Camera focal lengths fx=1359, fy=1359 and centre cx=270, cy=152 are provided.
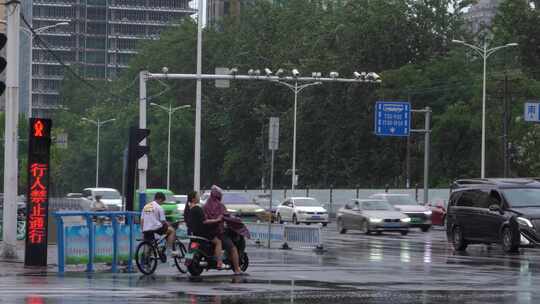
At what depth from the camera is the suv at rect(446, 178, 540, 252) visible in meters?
33.2

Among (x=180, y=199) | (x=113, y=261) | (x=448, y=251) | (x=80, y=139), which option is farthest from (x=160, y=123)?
(x=113, y=261)

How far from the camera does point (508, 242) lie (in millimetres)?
33594

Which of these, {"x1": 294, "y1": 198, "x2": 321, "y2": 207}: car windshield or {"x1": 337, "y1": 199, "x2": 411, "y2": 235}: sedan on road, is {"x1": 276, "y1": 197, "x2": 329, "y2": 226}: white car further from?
{"x1": 337, "y1": 199, "x2": 411, "y2": 235}: sedan on road

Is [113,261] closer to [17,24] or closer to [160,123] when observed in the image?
[17,24]

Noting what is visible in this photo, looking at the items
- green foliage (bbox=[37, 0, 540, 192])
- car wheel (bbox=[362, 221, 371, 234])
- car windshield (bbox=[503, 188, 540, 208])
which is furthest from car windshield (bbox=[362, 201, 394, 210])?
green foliage (bbox=[37, 0, 540, 192])

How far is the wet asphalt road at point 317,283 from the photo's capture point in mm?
18703

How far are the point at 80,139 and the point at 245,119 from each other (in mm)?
34029

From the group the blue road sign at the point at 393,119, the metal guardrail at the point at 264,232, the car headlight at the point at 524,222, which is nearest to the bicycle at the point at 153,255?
the car headlight at the point at 524,222

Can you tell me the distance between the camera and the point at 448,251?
119ft

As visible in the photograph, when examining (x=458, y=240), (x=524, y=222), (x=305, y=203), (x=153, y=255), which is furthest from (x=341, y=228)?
(x=153, y=255)

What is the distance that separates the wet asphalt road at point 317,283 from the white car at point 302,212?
30160 millimetres

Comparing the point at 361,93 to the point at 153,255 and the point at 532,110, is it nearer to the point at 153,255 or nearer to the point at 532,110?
the point at 532,110

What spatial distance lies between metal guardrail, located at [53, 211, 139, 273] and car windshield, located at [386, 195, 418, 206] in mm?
33185

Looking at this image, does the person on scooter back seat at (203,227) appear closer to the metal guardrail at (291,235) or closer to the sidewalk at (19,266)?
the sidewalk at (19,266)
